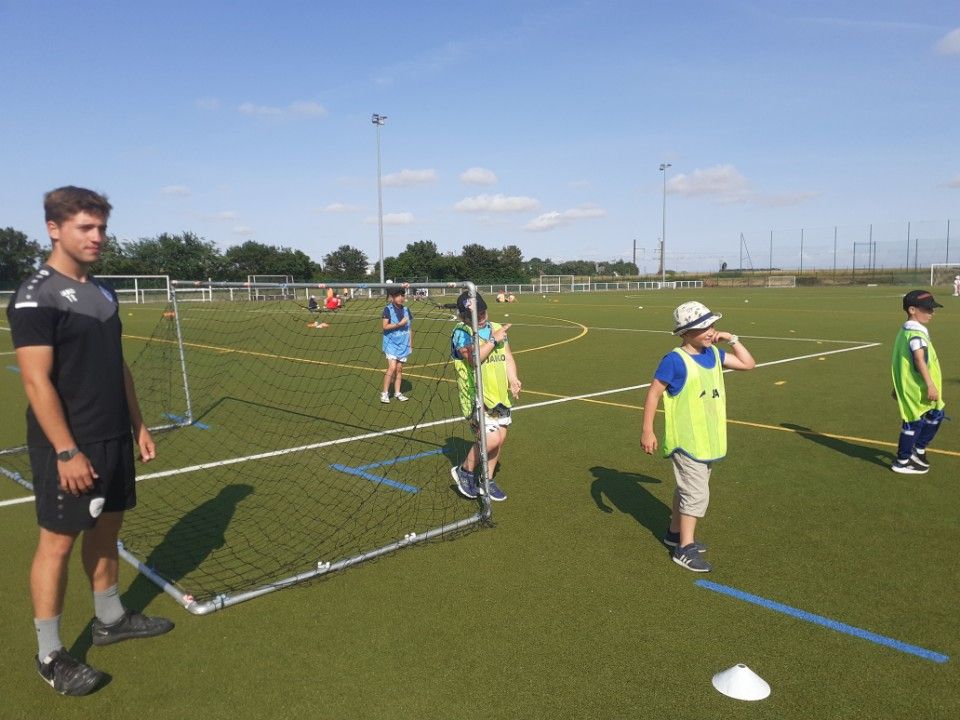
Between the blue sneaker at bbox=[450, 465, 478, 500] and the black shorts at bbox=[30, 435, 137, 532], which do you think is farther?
the blue sneaker at bbox=[450, 465, 478, 500]

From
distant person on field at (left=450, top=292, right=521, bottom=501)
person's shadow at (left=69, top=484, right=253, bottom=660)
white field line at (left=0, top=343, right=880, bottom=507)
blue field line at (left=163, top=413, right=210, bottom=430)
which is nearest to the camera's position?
person's shadow at (left=69, top=484, right=253, bottom=660)

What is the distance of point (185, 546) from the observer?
5.19 m

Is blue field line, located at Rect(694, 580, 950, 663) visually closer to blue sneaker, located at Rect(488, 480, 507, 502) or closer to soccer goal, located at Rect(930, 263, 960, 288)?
blue sneaker, located at Rect(488, 480, 507, 502)

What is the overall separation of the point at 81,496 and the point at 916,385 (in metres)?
7.03

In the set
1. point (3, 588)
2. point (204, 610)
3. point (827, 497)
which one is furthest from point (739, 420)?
point (3, 588)

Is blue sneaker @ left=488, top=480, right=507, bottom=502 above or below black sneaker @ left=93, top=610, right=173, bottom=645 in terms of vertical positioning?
above

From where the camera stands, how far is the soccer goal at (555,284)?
257 ft

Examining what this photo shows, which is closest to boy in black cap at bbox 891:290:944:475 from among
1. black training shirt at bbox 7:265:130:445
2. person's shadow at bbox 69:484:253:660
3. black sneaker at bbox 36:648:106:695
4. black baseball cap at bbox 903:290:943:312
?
black baseball cap at bbox 903:290:943:312

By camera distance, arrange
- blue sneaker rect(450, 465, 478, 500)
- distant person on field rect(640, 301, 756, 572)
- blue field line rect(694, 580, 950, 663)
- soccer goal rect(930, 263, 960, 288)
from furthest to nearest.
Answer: soccer goal rect(930, 263, 960, 288) < blue sneaker rect(450, 465, 478, 500) < distant person on field rect(640, 301, 756, 572) < blue field line rect(694, 580, 950, 663)

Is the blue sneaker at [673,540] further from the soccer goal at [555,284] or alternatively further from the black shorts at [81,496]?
the soccer goal at [555,284]

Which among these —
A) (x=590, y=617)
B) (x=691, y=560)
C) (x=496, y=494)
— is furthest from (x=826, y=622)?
(x=496, y=494)

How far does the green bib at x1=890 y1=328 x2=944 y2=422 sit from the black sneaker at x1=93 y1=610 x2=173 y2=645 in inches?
257

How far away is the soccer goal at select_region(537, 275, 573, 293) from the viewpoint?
78188 mm

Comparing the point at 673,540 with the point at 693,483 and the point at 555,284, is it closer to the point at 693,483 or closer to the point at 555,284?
the point at 693,483
